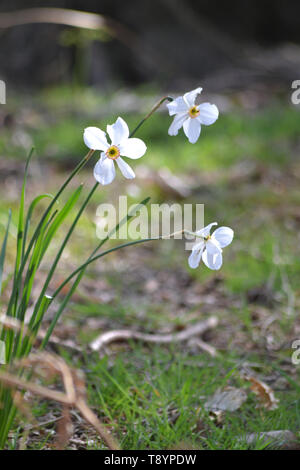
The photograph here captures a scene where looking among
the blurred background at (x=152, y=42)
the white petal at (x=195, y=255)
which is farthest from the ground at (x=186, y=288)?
the blurred background at (x=152, y=42)

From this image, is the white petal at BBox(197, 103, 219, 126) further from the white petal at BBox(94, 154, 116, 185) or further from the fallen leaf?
the fallen leaf

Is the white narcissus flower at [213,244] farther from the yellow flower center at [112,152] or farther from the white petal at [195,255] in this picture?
the yellow flower center at [112,152]

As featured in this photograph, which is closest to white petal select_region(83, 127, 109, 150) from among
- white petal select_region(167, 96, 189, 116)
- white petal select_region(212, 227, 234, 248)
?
white petal select_region(167, 96, 189, 116)

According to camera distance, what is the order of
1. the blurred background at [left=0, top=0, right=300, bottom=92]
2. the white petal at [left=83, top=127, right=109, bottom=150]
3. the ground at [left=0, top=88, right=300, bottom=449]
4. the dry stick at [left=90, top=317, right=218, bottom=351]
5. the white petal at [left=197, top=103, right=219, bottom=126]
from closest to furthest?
the white petal at [left=83, top=127, right=109, bottom=150]
the white petal at [left=197, top=103, right=219, bottom=126]
the ground at [left=0, top=88, right=300, bottom=449]
the dry stick at [left=90, top=317, right=218, bottom=351]
the blurred background at [left=0, top=0, right=300, bottom=92]

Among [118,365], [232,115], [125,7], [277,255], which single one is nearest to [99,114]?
[232,115]

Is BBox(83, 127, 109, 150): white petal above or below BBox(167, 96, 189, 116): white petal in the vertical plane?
below

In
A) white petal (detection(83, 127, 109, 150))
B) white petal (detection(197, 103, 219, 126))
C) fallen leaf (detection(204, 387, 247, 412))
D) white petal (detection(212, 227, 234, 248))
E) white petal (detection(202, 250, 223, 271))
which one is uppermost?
white petal (detection(197, 103, 219, 126))

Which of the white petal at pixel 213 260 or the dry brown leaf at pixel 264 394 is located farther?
the dry brown leaf at pixel 264 394

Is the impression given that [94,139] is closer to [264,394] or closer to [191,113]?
[191,113]

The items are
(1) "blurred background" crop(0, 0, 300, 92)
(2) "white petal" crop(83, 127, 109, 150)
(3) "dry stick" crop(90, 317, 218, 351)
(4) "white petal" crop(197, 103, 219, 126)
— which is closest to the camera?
(2) "white petal" crop(83, 127, 109, 150)
